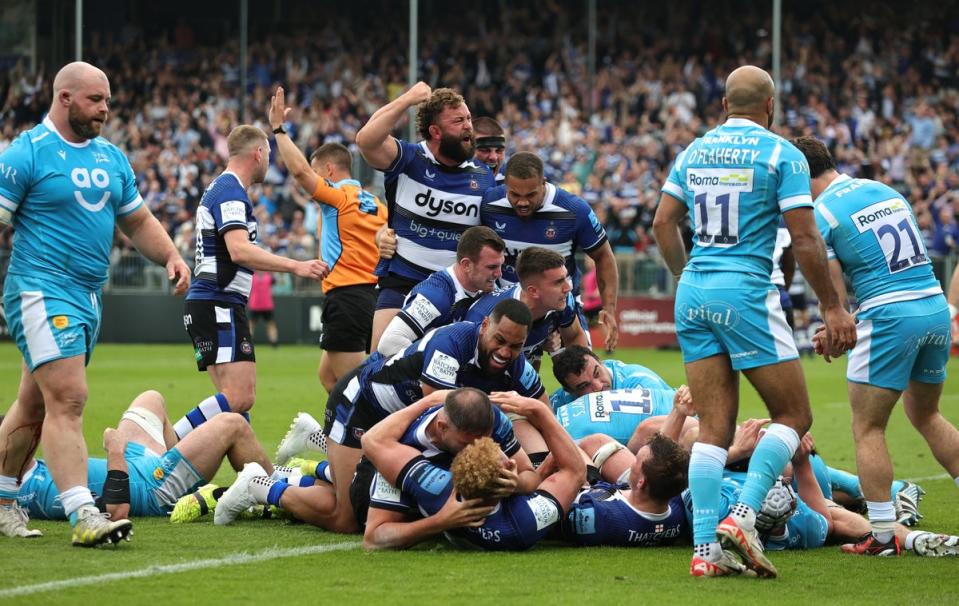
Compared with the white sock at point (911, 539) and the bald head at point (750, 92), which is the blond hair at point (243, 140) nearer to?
the bald head at point (750, 92)

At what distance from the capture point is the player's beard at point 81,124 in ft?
22.9

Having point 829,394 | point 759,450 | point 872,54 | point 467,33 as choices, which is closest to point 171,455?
point 759,450

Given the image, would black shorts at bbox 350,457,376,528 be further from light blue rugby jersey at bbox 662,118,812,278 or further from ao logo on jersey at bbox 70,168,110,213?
light blue rugby jersey at bbox 662,118,812,278

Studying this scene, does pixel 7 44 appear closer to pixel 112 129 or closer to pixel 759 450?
pixel 112 129

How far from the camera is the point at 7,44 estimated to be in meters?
36.2

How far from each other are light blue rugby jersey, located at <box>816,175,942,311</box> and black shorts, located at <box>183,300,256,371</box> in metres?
4.27

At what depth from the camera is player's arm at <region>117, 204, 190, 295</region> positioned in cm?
745

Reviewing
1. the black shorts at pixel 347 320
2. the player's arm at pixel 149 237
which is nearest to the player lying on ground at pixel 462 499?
the player's arm at pixel 149 237

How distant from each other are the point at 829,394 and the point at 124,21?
88.2 ft

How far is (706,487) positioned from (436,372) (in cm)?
160

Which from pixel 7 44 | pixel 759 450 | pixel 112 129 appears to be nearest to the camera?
pixel 759 450

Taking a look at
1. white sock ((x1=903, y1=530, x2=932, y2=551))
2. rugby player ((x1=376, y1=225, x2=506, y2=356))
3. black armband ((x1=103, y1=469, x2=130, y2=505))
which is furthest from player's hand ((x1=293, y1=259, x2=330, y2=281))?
white sock ((x1=903, y1=530, x2=932, y2=551))

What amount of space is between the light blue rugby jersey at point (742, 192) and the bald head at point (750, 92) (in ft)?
0.28

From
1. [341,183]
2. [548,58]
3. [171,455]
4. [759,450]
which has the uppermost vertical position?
[548,58]
